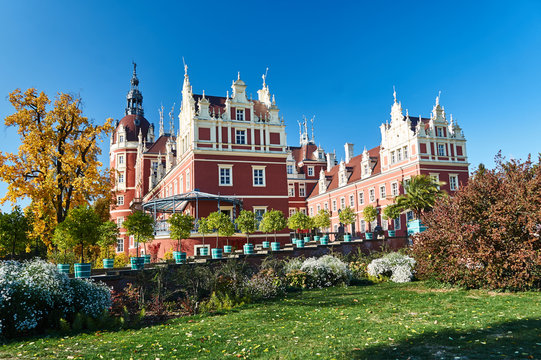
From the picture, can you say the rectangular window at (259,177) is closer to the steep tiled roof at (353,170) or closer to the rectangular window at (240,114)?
the rectangular window at (240,114)

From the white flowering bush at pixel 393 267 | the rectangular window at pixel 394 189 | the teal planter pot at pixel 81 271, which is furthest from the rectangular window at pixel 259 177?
the teal planter pot at pixel 81 271

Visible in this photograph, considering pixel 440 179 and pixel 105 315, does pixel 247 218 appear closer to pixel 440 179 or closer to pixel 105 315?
pixel 105 315

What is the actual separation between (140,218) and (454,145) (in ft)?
103

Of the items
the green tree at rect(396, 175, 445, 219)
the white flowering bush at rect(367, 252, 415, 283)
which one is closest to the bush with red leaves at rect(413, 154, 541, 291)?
the white flowering bush at rect(367, 252, 415, 283)

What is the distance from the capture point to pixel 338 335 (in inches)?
308

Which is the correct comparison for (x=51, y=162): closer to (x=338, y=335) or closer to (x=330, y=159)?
(x=338, y=335)

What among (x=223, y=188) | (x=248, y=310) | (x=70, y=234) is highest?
(x=223, y=188)

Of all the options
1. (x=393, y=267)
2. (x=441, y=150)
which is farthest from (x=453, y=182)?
(x=393, y=267)

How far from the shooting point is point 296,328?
28.4 ft

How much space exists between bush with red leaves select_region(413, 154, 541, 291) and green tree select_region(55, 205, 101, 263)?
13122mm

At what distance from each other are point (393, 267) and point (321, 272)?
12.7 ft

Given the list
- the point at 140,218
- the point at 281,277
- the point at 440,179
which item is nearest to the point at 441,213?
the point at 281,277

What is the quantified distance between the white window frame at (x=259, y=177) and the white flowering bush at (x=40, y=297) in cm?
2148

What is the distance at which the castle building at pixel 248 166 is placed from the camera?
30609 mm
